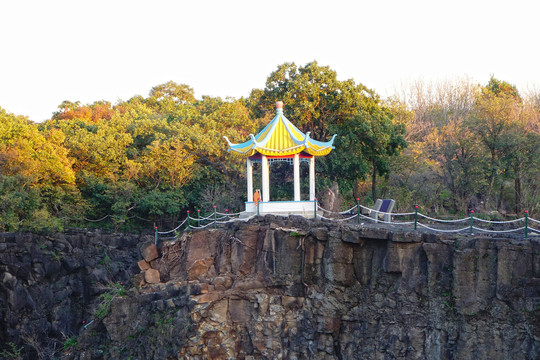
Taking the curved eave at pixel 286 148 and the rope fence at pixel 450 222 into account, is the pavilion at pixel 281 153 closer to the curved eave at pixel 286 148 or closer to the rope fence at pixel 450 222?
the curved eave at pixel 286 148

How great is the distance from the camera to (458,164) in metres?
22.2

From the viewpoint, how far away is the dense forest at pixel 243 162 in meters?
→ 21.6

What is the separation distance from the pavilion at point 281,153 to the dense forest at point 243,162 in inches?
159

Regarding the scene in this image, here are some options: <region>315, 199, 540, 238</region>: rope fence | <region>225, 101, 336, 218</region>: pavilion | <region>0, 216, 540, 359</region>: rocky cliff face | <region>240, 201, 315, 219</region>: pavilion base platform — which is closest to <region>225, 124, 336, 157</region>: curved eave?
<region>225, 101, 336, 218</region>: pavilion

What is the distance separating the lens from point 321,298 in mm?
15195

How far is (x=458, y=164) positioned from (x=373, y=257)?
911 centimetres

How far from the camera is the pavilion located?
18.2 m

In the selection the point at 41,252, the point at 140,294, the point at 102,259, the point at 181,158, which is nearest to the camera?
the point at 140,294

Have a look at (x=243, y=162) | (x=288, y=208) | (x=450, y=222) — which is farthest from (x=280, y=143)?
(x=243, y=162)

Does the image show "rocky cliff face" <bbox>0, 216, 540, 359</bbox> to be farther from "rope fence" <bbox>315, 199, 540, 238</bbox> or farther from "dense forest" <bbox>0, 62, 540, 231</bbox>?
"dense forest" <bbox>0, 62, 540, 231</bbox>

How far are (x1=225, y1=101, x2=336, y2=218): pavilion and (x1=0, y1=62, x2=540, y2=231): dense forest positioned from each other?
13.2ft

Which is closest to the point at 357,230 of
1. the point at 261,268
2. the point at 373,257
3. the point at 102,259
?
the point at 373,257

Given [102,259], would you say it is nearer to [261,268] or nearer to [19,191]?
[19,191]

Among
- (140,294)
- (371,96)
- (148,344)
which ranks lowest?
(148,344)
